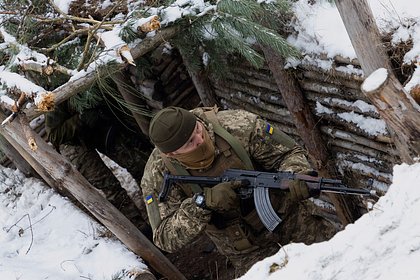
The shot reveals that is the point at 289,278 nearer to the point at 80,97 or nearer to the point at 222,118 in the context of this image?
the point at 222,118

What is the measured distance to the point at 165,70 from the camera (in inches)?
309

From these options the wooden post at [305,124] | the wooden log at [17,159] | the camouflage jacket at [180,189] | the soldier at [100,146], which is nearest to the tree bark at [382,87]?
the camouflage jacket at [180,189]

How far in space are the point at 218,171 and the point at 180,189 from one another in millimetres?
318

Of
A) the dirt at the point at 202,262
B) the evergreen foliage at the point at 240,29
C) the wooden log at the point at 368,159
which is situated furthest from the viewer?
the dirt at the point at 202,262

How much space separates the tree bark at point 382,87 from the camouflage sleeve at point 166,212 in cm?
147

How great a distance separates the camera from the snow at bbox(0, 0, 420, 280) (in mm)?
2996

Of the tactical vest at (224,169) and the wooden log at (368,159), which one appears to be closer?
the tactical vest at (224,169)

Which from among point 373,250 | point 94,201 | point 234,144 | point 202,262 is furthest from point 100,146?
point 373,250

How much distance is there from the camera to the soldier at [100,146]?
6699 mm

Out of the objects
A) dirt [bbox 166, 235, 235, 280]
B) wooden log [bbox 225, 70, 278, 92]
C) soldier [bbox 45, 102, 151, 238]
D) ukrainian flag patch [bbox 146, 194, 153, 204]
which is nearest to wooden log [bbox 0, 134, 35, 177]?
soldier [bbox 45, 102, 151, 238]

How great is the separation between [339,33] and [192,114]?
65.8 inches

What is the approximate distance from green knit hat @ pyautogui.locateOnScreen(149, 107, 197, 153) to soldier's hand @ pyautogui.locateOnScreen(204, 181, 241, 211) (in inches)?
14.8

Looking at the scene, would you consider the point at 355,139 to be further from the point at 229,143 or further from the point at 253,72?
the point at 229,143

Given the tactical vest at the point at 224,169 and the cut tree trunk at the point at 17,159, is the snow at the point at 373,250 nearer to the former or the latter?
the tactical vest at the point at 224,169
